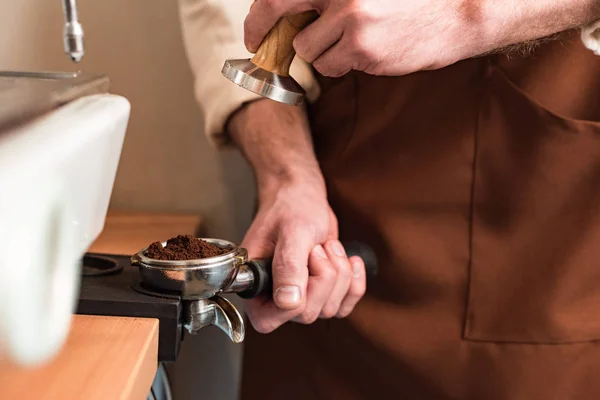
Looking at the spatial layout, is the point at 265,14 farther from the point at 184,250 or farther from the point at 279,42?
the point at 184,250

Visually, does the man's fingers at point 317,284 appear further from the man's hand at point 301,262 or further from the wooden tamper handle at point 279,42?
the wooden tamper handle at point 279,42

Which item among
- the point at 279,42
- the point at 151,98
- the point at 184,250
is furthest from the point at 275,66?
the point at 151,98

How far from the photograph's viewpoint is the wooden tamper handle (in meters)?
0.50

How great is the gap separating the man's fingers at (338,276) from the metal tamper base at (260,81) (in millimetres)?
172

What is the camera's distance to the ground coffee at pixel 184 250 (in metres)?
0.48

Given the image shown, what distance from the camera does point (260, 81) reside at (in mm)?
487

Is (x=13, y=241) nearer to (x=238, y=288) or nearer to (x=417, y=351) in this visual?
(x=238, y=288)

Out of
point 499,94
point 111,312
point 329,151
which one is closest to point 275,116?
point 329,151

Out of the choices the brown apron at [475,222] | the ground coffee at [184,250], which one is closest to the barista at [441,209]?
the brown apron at [475,222]

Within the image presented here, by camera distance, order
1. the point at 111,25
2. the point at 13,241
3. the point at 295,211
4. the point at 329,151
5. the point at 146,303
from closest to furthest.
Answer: the point at 13,241
the point at 146,303
the point at 295,211
the point at 329,151
the point at 111,25

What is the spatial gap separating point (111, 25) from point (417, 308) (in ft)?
1.82

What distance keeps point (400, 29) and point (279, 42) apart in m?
0.09

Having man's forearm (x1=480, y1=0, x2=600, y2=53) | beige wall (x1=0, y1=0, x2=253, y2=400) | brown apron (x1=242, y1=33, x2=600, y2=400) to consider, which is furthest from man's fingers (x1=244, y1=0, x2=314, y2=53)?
beige wall (x1=0, y1=0, x2=253, y2=400)

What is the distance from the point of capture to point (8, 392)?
349 millimetres
